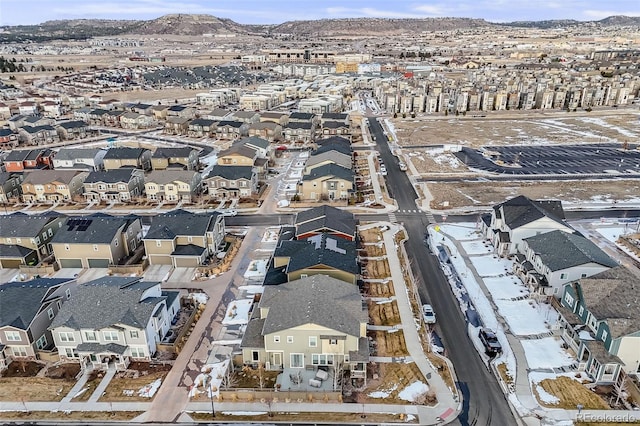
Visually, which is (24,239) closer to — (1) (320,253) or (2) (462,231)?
(1) (320,253)

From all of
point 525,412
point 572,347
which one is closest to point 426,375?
point 525,412

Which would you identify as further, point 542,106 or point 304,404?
point 542,106

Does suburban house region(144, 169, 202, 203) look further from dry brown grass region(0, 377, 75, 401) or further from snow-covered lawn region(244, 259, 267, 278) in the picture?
dry brown grass region(0, 377, 75, 401)

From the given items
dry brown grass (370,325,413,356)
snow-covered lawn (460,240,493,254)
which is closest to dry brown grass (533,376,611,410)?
dry brown grass (370,325,413,356)

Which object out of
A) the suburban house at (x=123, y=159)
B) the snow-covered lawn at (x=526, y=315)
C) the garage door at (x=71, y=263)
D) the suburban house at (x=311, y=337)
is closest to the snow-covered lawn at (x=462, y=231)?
the snow-covered lawn at (x=526, y=315)

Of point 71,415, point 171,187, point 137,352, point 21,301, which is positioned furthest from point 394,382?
point 171,187

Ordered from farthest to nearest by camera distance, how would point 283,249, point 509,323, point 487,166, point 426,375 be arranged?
point 487,166, point 283,249, point 509,323, point 426,375

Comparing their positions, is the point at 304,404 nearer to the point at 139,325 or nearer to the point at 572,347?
the point at 139,325
